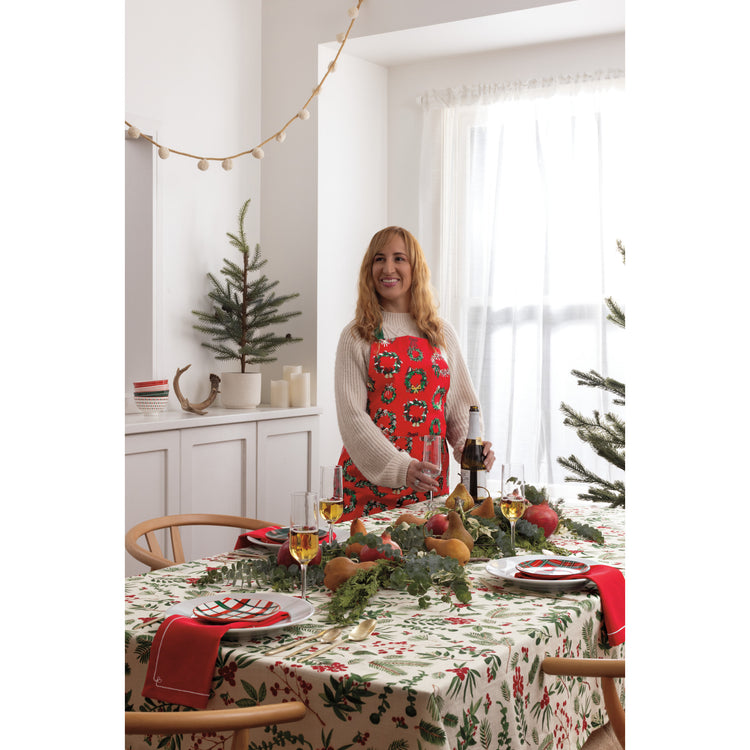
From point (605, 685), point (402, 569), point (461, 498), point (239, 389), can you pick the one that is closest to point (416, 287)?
point (461, 498)

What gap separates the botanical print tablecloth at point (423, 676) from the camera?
103 cm

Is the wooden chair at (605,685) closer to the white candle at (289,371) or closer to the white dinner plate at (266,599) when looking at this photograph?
the white dinner plate at (266,599)

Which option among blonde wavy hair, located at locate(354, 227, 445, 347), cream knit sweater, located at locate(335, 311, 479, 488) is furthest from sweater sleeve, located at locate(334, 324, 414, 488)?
blonde wavy hair, located at locate(354, 227, 445, 347)

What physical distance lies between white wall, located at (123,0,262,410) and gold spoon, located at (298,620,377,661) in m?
2.41

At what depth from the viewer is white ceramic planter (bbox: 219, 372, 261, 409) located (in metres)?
3.55

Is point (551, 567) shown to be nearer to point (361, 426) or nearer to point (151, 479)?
point (361, 426)

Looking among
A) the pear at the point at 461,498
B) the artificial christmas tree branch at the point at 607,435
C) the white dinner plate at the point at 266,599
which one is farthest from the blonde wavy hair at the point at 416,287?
the white dinner plate at the point at 266,599

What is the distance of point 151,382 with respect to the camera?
126 inches

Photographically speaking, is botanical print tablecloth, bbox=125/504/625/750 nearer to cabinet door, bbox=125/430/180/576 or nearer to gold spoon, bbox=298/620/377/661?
gold spoon, bbox=298/620/377/661

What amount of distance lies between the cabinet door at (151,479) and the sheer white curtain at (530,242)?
1620 millimetres
